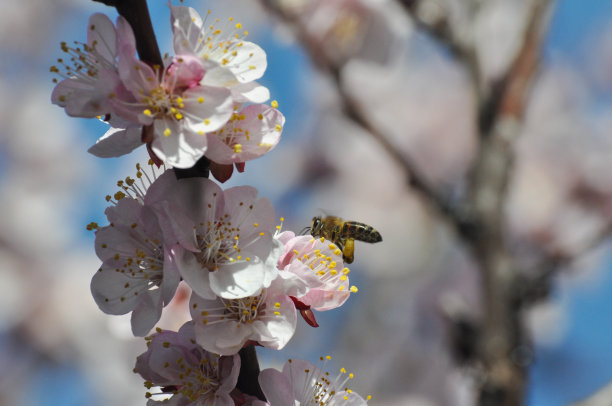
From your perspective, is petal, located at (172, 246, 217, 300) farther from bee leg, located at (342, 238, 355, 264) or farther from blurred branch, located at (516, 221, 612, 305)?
blurred branch, located at (516, 221, 612, 305)

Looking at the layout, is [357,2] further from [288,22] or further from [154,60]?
[154,60]

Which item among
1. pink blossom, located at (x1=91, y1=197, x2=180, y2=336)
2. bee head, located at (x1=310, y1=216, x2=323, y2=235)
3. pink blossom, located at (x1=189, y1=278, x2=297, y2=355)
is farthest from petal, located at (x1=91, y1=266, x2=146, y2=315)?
bee head, located at (x1=310, y1=216, x2=323, y2=235)

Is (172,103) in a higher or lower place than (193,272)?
higher

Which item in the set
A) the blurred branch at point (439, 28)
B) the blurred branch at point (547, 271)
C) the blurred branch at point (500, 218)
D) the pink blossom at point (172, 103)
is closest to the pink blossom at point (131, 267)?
the pink blossom at point (172, 103)

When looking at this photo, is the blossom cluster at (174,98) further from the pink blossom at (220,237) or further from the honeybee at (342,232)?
the honeybee at (342,232)

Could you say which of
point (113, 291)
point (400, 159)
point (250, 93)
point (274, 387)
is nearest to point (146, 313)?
point (113, 291)

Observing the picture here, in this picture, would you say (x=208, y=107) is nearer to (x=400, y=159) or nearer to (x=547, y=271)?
(x=400, y=159)
